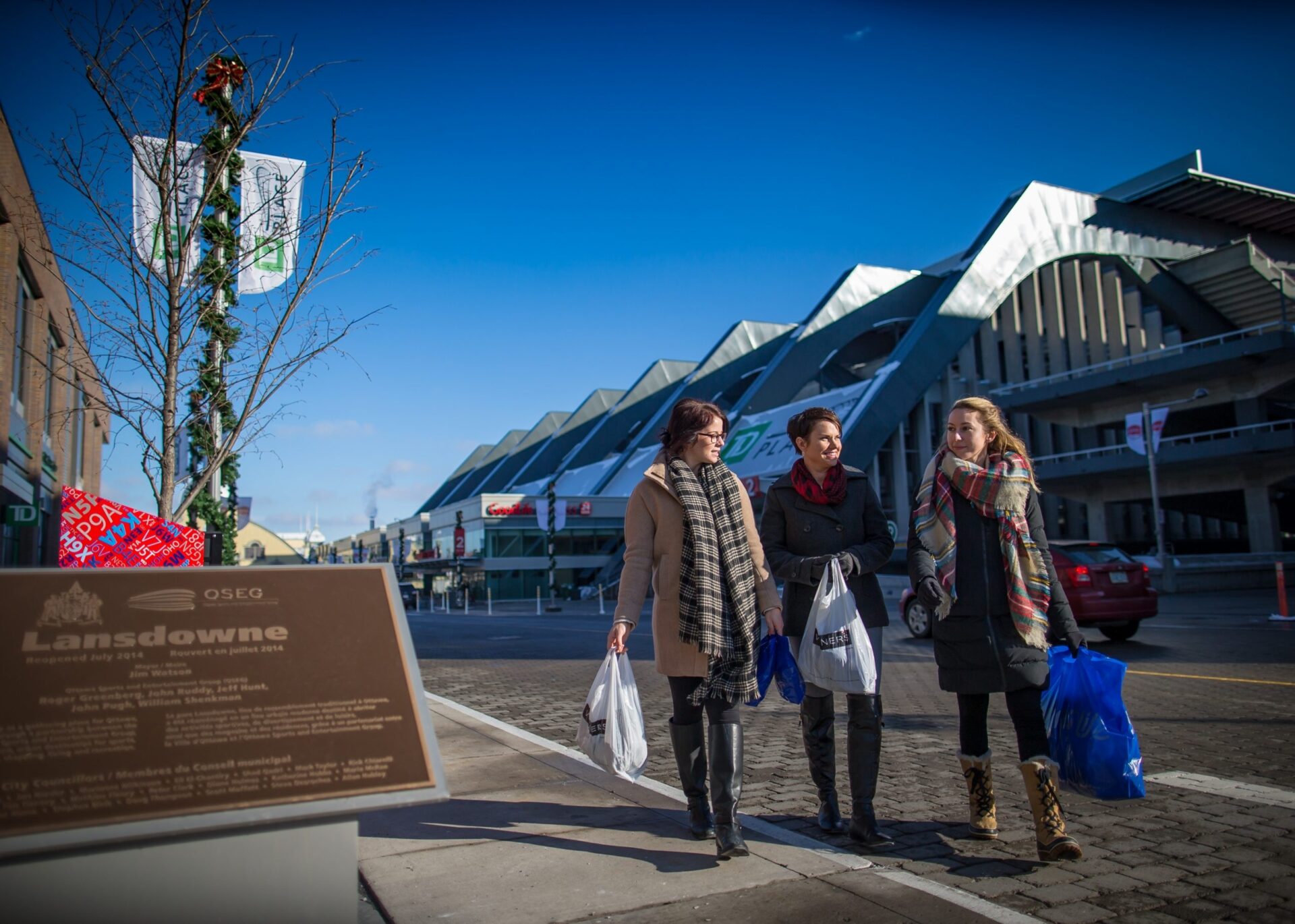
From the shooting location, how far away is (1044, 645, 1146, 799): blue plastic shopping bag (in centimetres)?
357

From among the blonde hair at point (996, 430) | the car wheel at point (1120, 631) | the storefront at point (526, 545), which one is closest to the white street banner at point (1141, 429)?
the car wheel at point (1120, 631)

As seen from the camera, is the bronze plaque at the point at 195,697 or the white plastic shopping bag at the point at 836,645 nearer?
the bronze plaque at the point at 195,697

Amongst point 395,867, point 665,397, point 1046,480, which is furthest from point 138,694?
point 665,397

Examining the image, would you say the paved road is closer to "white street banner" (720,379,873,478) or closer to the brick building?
the brick building

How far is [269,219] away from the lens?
6.88m

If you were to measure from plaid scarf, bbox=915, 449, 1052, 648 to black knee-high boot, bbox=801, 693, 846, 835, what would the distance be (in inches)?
26.3

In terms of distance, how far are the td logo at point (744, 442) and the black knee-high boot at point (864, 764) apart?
3610cm

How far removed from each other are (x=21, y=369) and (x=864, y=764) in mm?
26658

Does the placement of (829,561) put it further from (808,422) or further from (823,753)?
(823,753)

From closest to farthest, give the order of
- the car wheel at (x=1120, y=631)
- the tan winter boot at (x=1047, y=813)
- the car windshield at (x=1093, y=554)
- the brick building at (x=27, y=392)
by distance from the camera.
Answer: the tan winter boot at (x=1047, y=813), the car windshield at (x=1093, y=554), the car wheel at (x=1120, y=631), the brick building at (x=27, y=392)

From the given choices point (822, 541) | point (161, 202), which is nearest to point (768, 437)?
point (161, 202)

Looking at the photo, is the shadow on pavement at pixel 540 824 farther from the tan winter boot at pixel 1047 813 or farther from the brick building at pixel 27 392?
the brick building at pixel 27 392

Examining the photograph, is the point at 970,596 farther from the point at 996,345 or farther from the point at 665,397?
the point at 665,397

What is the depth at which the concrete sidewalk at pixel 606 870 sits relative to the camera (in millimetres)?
3047
